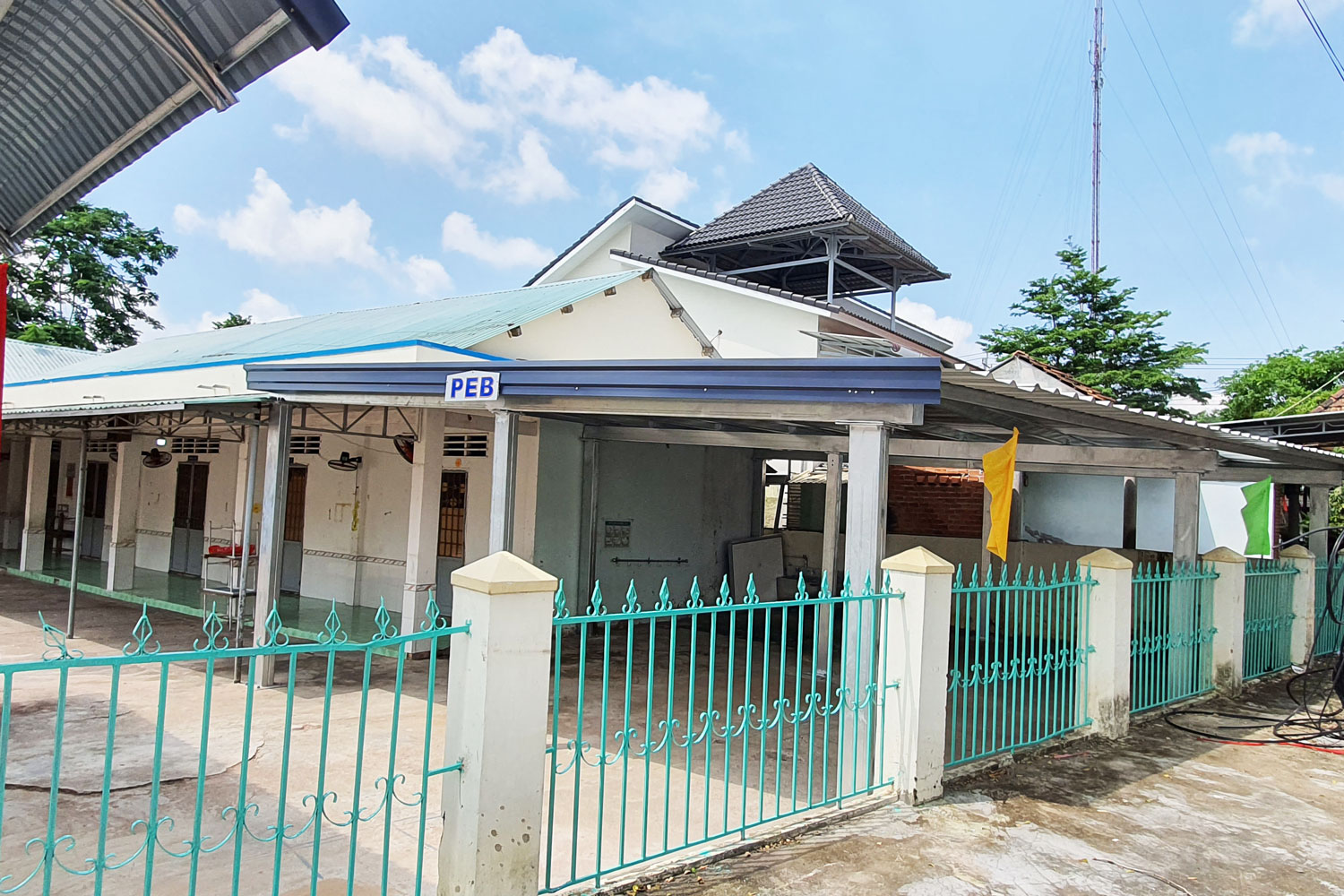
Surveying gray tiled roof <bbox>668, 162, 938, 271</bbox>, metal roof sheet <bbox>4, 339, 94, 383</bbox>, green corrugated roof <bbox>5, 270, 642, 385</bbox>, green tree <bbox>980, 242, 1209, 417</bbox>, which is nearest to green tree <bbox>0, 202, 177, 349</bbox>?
metal roof sheet <bbox>4, 339, 94, 383</bbox>

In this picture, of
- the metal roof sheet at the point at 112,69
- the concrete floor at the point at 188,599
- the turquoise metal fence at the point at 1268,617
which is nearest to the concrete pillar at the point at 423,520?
the concrete floor at the point at 188,599

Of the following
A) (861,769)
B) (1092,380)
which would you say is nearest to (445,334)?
(861,769)

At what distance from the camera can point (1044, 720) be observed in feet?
21.1

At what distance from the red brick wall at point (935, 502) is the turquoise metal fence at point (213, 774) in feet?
24.7

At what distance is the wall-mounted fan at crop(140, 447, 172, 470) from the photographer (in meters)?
13.6

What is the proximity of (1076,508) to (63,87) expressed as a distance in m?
12.2

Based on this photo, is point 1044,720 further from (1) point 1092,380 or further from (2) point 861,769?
(1) point 1092,380

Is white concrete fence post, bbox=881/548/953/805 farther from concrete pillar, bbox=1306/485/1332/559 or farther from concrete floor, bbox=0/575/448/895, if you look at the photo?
concrete pillar, bbox=1306/485/1332/559

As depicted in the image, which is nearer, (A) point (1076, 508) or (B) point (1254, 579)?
(B) point (1254, 579)

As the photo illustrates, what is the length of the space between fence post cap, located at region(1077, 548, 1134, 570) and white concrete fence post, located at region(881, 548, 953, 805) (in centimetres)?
199

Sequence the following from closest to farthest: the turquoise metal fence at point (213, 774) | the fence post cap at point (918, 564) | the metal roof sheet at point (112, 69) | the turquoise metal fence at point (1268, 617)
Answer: the metal roof sheet at point (112, 69) < the turquoise metal fence at point (213, 774) < the fence post cap at point (918, 564) < the turquoise metal fence at point (1268, 617)

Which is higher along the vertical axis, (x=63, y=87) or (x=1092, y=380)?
(x=1092, y=380)

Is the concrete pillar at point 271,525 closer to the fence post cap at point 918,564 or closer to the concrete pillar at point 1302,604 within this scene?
the fence post cap at point 918,564

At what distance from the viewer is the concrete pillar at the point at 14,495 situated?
59.3 feet
